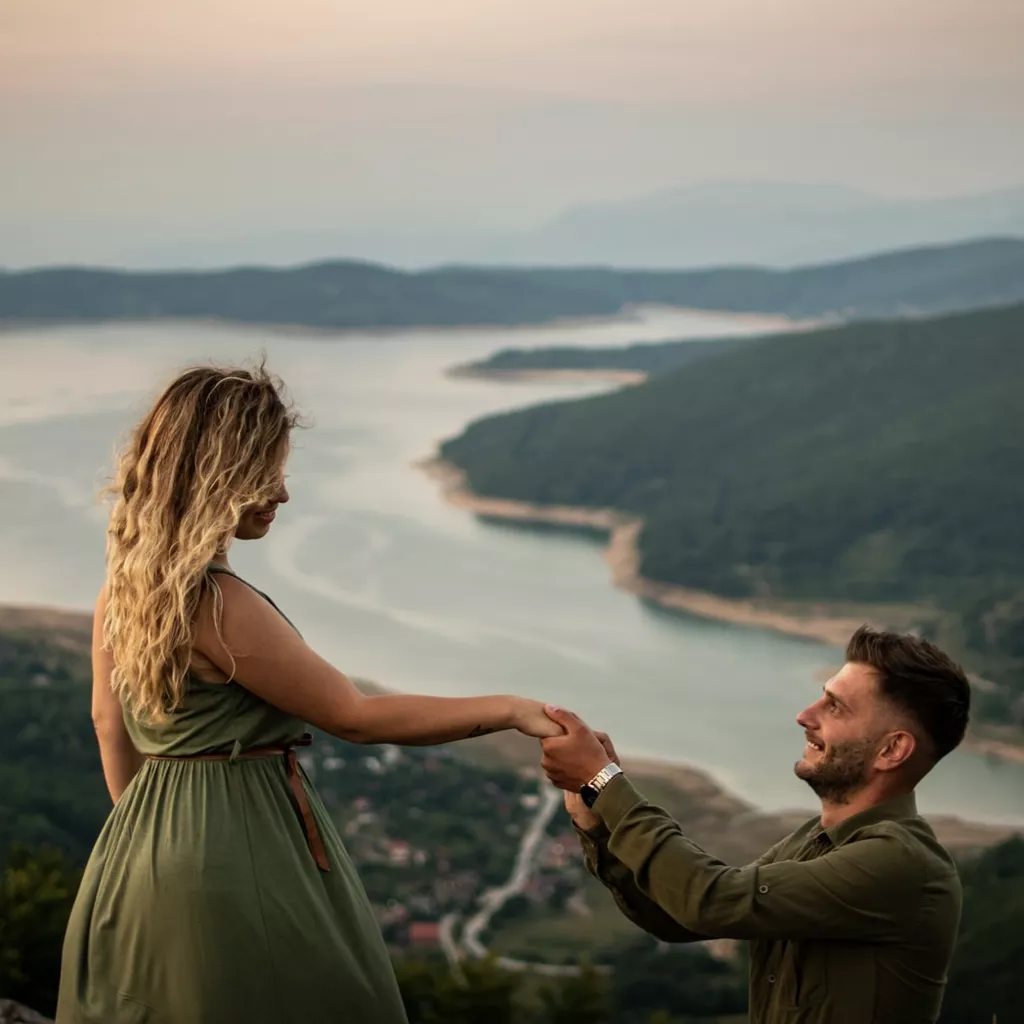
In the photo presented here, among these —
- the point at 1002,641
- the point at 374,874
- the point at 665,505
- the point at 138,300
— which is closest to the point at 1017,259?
the point at 665,505

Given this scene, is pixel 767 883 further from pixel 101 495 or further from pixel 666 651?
pixel 666 651

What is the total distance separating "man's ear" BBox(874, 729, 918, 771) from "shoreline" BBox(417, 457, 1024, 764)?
23.5 meters

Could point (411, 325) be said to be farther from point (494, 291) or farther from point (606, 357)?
point (606, 357)

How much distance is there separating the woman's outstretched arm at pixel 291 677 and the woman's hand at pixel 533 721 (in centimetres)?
10

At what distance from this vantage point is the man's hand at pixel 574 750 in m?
1.73

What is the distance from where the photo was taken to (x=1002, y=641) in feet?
88.5

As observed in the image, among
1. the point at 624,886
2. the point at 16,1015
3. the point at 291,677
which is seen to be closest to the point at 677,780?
the point at 16,1015

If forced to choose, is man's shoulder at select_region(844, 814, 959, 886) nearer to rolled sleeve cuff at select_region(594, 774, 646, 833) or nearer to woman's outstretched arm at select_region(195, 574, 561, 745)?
rolled sleeve cuff at select_region(594, 774, 646, 833)

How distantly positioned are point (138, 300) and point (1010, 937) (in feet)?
98.5

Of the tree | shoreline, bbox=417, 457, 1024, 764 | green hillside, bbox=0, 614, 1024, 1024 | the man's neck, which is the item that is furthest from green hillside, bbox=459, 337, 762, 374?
the man's neck

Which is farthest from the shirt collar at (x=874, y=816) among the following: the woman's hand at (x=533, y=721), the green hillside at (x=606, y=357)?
the green hillside at (x=606, y=357)

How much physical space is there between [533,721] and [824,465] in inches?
1490

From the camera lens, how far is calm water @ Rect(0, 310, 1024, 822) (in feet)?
86.7

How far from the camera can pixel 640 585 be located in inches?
1312
